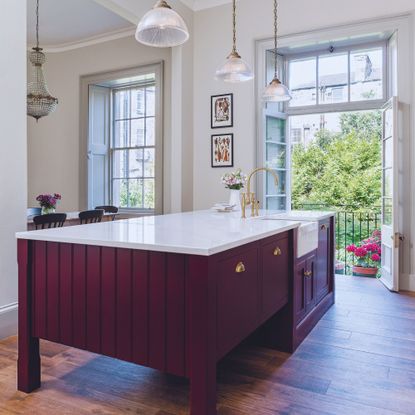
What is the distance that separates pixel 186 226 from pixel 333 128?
881cm

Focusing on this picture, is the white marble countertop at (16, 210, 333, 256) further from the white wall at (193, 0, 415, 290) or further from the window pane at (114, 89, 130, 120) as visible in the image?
the window pane at (114, 89, 130, 120)

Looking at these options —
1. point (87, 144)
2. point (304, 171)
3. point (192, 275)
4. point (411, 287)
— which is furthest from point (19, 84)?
A: point (304, 171)

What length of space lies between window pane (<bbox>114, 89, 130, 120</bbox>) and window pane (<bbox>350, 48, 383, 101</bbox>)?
134 inches

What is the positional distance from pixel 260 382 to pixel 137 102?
4956mm

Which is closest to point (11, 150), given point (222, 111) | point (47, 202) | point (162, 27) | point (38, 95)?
point (162, 27)

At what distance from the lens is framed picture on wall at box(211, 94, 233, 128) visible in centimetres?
507

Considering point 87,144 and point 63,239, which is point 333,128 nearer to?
point 87,144

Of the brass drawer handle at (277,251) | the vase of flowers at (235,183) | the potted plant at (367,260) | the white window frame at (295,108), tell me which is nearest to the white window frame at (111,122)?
the white window frame at (295,108)

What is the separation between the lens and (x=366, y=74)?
4.95 meters

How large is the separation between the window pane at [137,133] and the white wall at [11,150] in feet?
10.0

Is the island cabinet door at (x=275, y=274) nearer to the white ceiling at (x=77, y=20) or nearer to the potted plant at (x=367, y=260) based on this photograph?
the potted plant at (x=367, y=260)

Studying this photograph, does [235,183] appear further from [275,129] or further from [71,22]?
[71,22]

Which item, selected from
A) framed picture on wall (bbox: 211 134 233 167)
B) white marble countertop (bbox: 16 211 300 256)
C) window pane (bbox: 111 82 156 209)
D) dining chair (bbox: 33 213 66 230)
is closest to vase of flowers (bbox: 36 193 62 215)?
dining chair (bbox: 33 213 66 230)

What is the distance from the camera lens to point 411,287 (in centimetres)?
420
